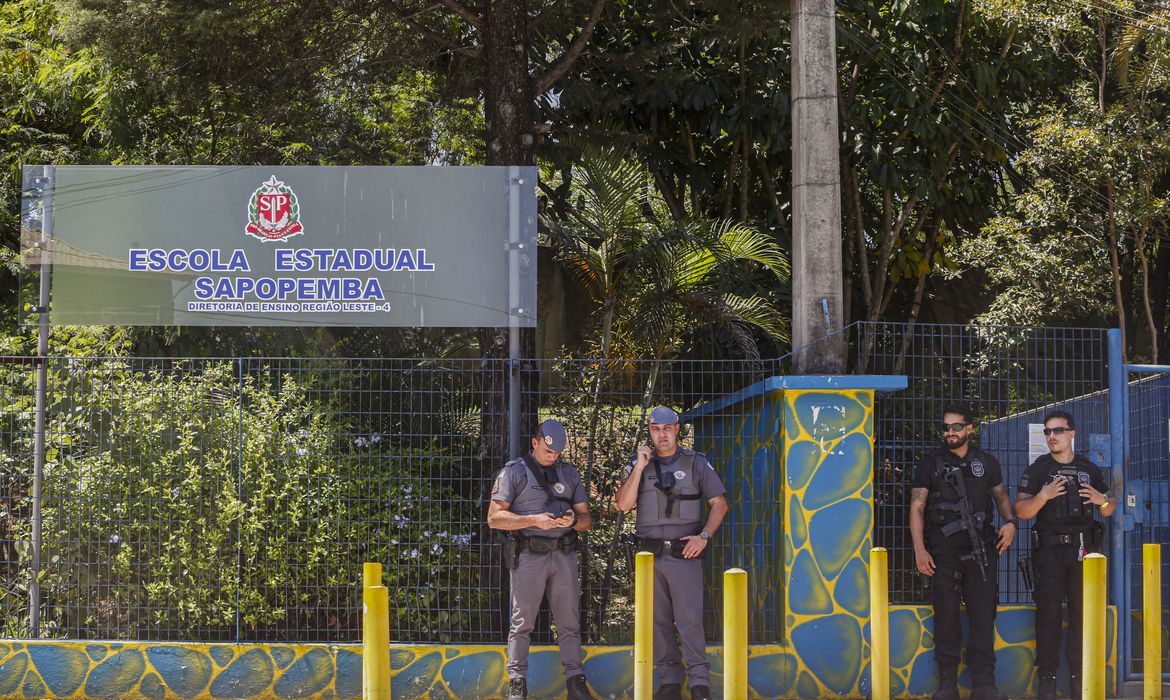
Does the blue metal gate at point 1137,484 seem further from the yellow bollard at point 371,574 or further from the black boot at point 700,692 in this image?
the yellow bollard at point 371,574

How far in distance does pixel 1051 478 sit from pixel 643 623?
129 inches

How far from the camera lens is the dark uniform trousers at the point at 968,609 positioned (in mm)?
7238

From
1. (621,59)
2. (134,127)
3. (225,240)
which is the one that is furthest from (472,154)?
(225,240)

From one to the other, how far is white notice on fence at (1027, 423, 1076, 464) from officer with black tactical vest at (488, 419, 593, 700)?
10.3 feet

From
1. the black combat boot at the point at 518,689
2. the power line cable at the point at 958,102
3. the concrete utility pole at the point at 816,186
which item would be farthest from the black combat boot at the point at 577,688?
the power line cable at the point at 958,102

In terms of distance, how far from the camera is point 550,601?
281 inches

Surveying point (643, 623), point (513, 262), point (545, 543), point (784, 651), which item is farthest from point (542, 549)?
point (513, 262)

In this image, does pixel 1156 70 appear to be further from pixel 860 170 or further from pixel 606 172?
pixel 606 172

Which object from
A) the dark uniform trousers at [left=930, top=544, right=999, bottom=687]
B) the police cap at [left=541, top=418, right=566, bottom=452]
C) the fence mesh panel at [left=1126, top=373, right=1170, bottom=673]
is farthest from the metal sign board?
the fence mesh panel at [left=1126, top=373, right=1170, bottom=673]

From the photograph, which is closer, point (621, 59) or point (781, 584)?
point (781, 584)

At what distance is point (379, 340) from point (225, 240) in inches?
96.5

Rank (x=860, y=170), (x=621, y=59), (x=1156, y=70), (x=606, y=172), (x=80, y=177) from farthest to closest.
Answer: (x=860, y=170)
(x=621, y=59)
(x=1156, y=70)
(x=606, y=172)
(x=80, y=177)

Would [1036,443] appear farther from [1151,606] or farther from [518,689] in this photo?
[518,689]

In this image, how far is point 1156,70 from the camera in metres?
11.2
